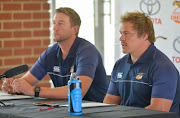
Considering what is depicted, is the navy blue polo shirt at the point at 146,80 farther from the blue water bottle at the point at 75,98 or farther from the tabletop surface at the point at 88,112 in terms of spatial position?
the blue water bottle at the point at 75,98

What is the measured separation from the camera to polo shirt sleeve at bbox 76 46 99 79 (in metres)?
2.96

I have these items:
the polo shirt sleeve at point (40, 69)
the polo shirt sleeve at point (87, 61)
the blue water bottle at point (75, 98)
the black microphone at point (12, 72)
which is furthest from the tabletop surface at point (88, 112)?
the polo shirt sleeve at point (40, 69)

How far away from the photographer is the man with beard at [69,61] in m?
3.03

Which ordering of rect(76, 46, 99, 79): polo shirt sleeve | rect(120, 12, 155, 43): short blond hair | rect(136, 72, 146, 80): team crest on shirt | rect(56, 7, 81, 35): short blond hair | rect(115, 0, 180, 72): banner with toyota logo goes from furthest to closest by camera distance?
rect(115, 0, 180, 72): banner with toyota logo → rect(56, 7, 81, 35): short blond hair → rect(76, 46, 99, 79): polo shirt sleeve → rect(120, 12, 155, 43): short blond hair → rect(136, 72, 146, 80): team crest on shirt

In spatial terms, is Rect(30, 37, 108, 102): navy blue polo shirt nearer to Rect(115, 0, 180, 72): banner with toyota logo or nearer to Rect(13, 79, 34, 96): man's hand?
Rect(13, 79, 34, 96): man's hand

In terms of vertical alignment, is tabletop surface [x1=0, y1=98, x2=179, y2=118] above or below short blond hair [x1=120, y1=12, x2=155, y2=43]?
below

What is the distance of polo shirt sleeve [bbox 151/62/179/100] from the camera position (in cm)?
250

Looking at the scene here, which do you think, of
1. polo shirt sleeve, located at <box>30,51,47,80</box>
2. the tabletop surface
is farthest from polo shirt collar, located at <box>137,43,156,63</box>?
polo shirt sleeve, located at <box>30,51,47,80</box>

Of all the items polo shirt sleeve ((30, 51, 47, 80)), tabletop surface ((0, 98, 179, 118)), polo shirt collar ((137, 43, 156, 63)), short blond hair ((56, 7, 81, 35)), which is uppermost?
short blond hair ((56, 7, 81, 35))

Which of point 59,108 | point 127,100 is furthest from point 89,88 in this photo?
point 59,108

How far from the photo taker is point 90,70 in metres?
2.98

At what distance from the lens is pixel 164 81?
8.29 ft

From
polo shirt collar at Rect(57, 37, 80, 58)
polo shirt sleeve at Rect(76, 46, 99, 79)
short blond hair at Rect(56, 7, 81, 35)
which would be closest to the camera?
polo shirt sleeve at Rect(76, 46, 99, 79)

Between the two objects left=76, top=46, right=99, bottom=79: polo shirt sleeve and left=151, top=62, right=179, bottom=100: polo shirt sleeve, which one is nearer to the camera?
left=151, top=62, right=179, bottom=100: polo shirt sleeve
